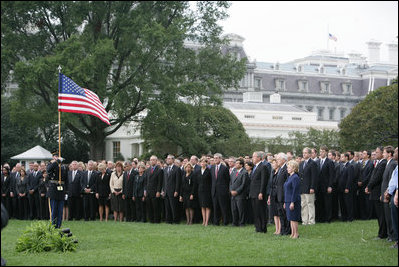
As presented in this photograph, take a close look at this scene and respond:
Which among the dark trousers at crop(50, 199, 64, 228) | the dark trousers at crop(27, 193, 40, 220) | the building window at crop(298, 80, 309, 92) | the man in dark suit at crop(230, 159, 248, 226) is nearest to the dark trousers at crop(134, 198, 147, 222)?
the dark trousers at crop(27, 193, 40, 220)

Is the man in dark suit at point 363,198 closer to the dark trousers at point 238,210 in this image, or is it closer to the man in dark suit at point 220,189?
the dark trousers at point 238,210

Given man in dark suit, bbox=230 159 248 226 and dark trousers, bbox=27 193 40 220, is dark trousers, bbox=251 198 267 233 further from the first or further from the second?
dark trousers, bbox=27 193 40 220

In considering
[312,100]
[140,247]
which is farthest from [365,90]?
[140,247]

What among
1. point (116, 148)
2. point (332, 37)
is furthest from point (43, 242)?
point (332, 37)

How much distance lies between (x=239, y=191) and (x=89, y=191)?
669 cm

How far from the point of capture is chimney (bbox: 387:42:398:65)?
413 feet

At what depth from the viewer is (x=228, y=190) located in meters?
18.9

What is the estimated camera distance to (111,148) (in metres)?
61.5

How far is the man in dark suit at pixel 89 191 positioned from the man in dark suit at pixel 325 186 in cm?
805

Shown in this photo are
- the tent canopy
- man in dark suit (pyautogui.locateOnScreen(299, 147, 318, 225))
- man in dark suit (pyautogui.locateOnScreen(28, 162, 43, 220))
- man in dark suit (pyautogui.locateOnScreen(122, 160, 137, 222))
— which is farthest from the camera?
the tent canopy

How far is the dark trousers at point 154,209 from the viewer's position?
2059 centimetres

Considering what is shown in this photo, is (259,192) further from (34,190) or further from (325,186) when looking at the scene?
(34,190)

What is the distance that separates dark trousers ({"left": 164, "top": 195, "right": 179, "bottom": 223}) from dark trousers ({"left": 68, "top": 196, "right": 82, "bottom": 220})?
3894 millimetres

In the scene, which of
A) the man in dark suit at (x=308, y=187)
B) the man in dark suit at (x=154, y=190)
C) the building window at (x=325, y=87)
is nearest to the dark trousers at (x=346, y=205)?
the man in dark suit at (x=308, y=187)
